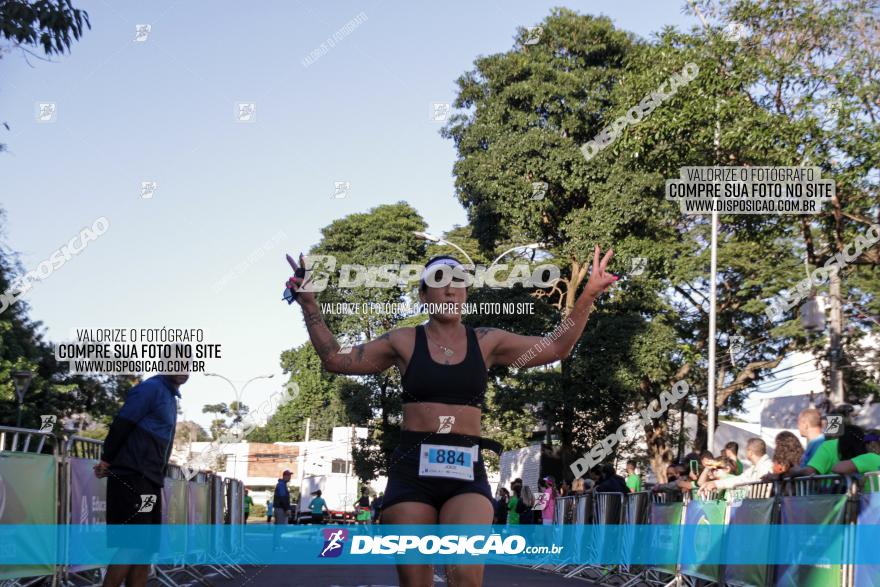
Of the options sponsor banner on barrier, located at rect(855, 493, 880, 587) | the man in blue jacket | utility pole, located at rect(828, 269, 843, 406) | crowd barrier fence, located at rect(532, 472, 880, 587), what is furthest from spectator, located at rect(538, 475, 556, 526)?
the man in blue jacket

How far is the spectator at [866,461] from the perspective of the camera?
8.21 m

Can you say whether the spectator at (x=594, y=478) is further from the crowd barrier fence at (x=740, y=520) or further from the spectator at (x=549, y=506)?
the spectator at (x=549, y=506)

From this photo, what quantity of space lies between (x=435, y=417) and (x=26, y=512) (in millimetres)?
4828

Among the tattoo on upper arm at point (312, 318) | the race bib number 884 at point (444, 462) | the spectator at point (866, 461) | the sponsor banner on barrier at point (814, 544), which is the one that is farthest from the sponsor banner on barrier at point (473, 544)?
the tattoo on upper arm at point (312, 318)

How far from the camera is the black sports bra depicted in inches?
178

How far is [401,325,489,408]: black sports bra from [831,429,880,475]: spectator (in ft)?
14.3

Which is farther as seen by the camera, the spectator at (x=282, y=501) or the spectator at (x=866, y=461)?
the spectator at (x=282, y=501)

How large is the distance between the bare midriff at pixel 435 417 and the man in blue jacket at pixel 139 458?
3082mm

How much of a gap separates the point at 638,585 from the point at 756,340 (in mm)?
17679

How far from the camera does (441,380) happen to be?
4.52 m

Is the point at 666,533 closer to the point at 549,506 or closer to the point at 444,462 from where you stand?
the point at 444,462

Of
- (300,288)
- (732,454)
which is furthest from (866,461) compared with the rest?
(300,288)

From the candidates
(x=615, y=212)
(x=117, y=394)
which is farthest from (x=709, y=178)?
(x=117, y=394)

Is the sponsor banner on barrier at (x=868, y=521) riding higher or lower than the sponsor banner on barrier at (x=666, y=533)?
higher
